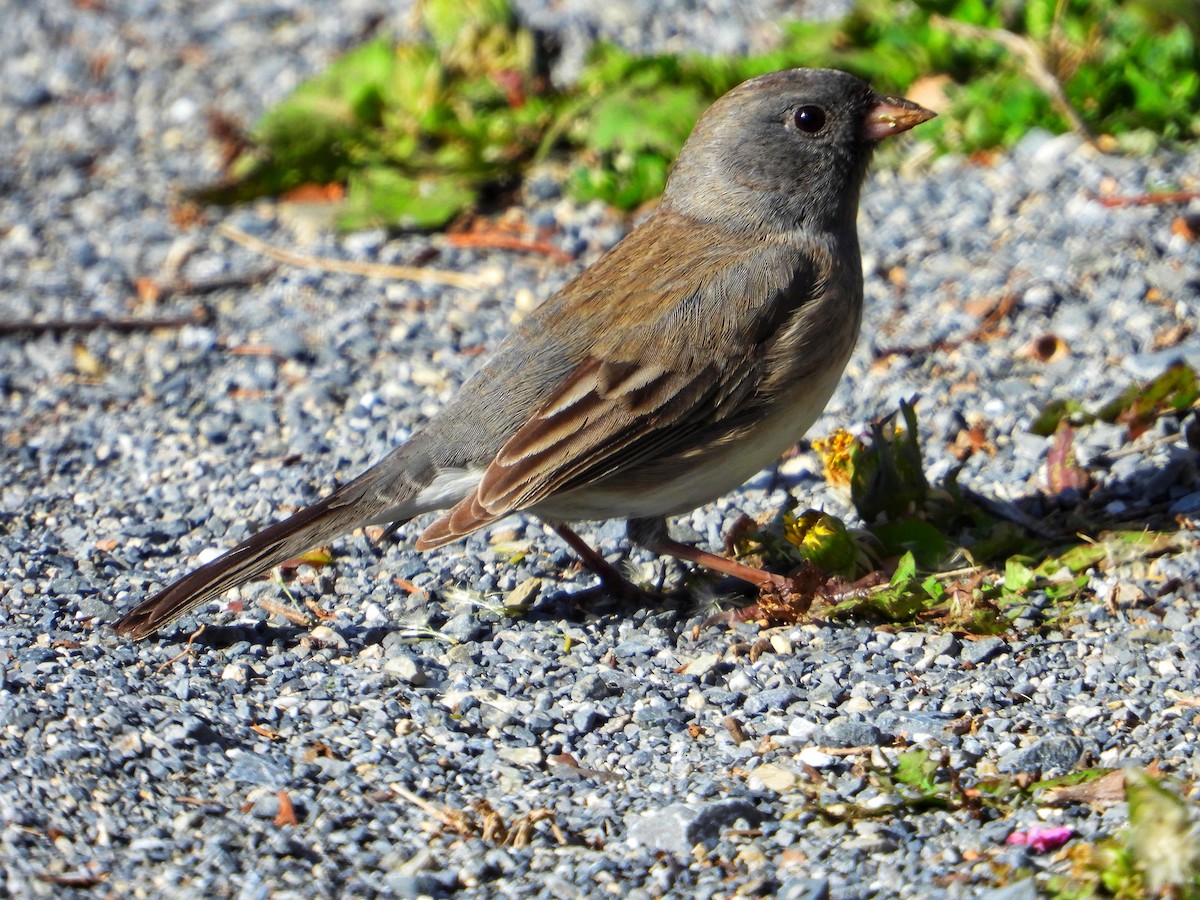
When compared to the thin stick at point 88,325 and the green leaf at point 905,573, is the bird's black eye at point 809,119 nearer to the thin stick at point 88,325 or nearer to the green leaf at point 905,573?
the green leaf at point 905,573

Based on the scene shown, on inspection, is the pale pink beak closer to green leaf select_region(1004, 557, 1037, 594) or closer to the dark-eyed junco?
the dark-eyed junco

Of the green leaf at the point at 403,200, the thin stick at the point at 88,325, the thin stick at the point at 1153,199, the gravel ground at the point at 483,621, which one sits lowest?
the gravel ground at the point at 483,621

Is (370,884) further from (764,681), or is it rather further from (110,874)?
(764,681)

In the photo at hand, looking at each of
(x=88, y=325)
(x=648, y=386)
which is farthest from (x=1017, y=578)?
(x=88, y=325)

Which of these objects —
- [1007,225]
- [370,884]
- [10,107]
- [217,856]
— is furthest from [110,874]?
[10,107]

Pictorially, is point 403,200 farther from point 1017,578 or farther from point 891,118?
point 1017,578

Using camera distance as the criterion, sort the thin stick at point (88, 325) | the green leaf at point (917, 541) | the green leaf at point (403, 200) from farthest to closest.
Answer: the green leaf at point (403, 200), the thin stick at point (88, 325), the green leaf at point (917, 541)

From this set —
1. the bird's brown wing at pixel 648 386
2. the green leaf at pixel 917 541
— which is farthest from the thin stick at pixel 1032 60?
the green leaf at pixel 917 541
